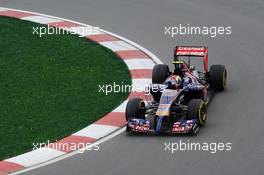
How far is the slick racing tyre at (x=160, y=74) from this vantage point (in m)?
16.2

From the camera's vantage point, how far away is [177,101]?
1491cm

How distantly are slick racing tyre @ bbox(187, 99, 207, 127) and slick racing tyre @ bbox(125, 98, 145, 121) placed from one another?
0.90 metres

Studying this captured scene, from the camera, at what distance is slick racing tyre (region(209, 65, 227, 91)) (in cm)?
1611

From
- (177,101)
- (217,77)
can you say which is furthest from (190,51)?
(177,101)

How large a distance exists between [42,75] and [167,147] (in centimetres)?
485

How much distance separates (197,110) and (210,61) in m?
3.87

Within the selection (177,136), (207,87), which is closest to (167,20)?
(207,87)

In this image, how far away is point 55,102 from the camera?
16109 millimetres

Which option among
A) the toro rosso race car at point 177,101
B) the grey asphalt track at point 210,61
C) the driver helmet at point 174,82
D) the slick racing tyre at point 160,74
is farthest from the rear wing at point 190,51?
the driver helmet at point 174,82

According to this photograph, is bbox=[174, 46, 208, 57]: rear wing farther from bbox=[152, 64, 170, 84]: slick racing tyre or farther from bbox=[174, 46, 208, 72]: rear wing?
bbox=[152, 64, 170, 84]: slick racing tyre

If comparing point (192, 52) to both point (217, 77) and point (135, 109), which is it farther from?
point (135, 109)

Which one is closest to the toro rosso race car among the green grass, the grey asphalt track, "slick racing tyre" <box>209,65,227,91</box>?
"slick racing tyre" <box>209,65,227,91</box>

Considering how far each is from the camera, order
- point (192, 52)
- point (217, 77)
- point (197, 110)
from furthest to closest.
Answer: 1. point (192, 52)
2. point (217, 77)
3. point (197, 110)

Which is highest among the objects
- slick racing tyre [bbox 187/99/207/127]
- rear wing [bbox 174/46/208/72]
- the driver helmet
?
rear wing [bbox 174/46/208/72]
